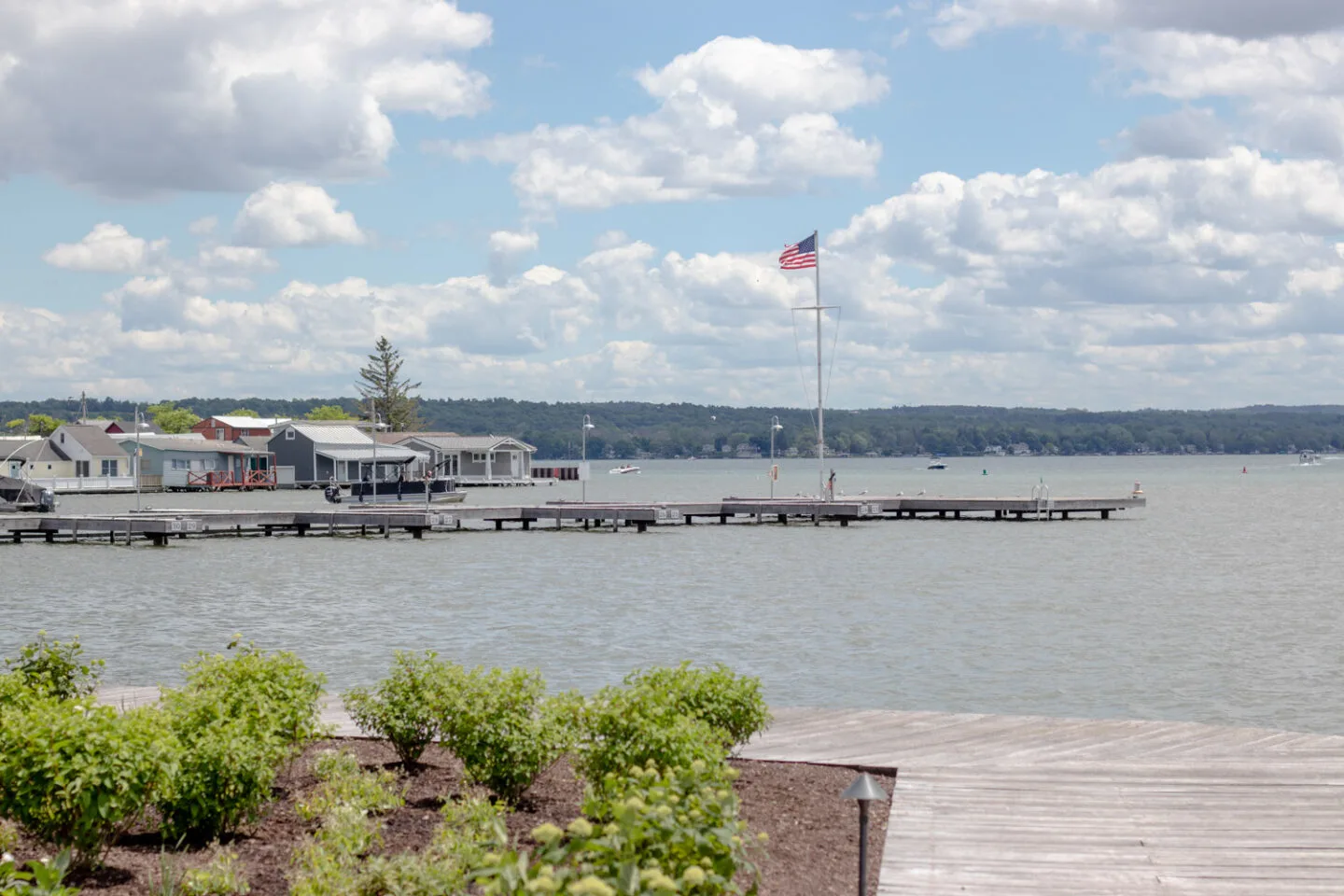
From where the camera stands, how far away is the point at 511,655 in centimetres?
2411

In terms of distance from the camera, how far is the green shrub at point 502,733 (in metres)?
8.52

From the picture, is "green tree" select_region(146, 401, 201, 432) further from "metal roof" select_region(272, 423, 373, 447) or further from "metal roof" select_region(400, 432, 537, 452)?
"metal roof" select_region(400, 432, 537, 452)

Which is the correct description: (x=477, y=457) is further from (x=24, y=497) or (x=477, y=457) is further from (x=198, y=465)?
(x=24, y=497)

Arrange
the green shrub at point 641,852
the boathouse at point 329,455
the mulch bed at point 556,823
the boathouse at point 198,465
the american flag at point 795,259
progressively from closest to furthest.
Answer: the green shrub at point 641,852 < the mulch bed at point 556,823 < the american flag at point 795,259 < the boathouse at point 198,465 < the boathouse at point 329,455

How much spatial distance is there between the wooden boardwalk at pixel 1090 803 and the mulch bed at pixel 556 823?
31 centimetres

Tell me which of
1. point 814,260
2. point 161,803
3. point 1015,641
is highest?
point 814,260

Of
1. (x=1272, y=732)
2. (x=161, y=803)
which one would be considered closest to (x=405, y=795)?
(x=161, y=803)

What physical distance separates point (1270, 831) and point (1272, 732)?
3298mm

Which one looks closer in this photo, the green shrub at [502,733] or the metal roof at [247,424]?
the green shrub at [502,733]

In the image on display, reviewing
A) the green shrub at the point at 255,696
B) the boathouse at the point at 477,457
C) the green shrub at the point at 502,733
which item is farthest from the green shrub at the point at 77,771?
the boathouse at the point at 477,457

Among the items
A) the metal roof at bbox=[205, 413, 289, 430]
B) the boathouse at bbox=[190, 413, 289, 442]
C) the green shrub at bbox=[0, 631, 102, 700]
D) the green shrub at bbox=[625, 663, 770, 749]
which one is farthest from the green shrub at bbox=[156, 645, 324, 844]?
the metal roof at bbox=[205, 413, 289, 430]

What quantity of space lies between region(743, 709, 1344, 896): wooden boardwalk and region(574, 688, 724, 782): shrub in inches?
49.4

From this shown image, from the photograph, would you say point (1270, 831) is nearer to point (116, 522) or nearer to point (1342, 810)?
point (1342, 810)

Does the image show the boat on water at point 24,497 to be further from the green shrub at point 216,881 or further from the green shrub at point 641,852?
the green shrub at point 641,852
